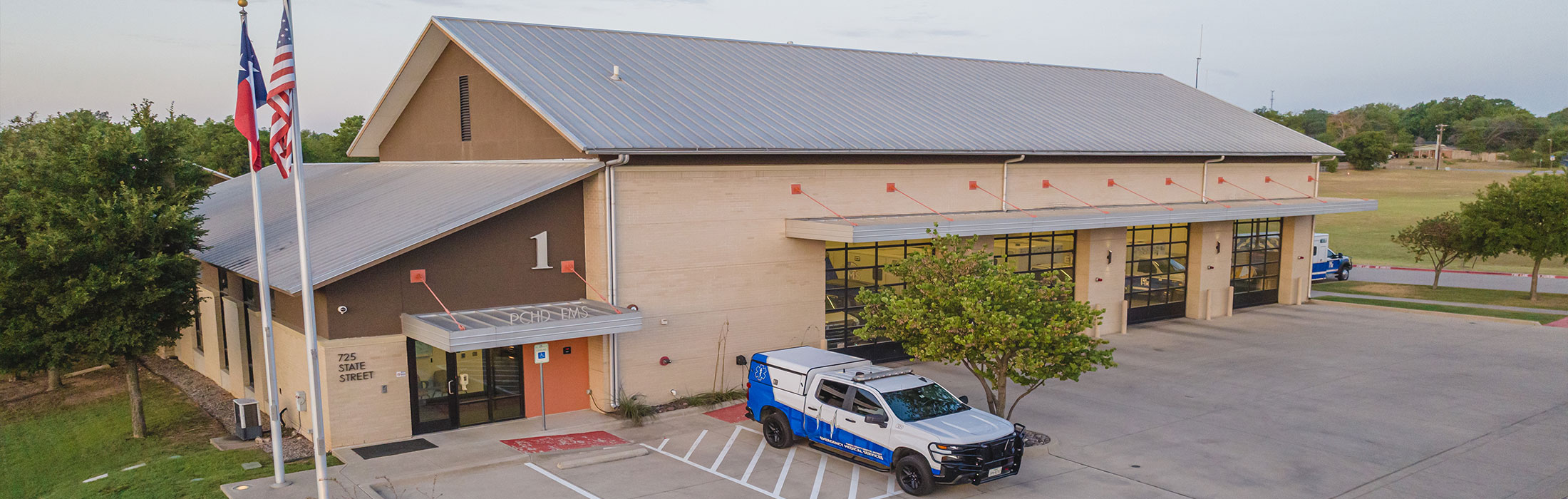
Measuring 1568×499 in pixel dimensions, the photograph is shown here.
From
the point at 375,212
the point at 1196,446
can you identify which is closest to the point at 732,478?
the point at 1196,446

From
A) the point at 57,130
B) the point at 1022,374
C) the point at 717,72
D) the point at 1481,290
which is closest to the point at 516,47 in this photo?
the point at 717,72

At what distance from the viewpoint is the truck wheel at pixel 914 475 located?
15.1 metres

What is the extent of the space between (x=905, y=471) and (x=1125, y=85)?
2711 centimetres

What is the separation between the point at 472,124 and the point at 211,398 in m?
8.60

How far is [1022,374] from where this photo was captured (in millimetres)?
18875

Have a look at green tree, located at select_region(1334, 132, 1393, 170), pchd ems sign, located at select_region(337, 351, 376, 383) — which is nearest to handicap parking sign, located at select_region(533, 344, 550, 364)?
pchd ems sign, located at select_region(337, 351, 376, 383)

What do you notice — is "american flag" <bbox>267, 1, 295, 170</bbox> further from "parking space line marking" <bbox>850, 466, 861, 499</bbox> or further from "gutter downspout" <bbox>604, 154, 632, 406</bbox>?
"parking space line marking" <bbox>850, 466, 861, 499</bbox>

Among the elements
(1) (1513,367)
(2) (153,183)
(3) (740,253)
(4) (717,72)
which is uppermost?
(4) (717,72)

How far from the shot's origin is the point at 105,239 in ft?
59.6

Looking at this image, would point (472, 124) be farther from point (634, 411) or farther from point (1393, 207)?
point (1393, 207)

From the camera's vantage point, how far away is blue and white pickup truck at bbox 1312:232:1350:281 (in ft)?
144

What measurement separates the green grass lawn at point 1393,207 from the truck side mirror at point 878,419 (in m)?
46.2

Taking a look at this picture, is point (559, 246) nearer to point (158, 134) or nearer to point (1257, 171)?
point (158, 134)

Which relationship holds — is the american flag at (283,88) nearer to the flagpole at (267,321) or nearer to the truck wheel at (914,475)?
the flagpole at (267,321)
